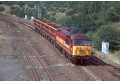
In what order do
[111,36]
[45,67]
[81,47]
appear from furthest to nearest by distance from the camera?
[111,36] → [81,47] → [45,67]

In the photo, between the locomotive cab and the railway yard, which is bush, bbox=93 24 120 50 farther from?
the locomotive cab

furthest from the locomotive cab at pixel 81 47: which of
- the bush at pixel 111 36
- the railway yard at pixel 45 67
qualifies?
the bush at pixel 111 36

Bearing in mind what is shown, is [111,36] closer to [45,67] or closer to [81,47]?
[81,47]

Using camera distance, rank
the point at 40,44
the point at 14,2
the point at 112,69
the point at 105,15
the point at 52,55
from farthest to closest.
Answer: the point at 14,2 → the point at 105,15 → the point at 40,44 → the point at 52,55 → the point at 112,69

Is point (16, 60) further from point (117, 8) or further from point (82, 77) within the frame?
point (117, 8)

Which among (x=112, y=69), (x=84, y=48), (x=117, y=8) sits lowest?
(x=112, y=69)

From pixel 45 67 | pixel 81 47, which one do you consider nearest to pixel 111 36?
pixel 81 47

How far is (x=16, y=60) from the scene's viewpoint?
22.2m

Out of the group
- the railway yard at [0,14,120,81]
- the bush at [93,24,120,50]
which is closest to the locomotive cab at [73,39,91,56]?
the railway yard at [0,14,120,81]

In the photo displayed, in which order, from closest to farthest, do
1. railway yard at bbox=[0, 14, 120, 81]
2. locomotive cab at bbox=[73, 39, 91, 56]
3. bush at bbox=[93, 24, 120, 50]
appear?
railway yard at bbox=[0, 14, 120, 81]
locomotive cab at bbox=[73, 39, 91, 56]
bush at bbox=[93, 24, 120, 50]

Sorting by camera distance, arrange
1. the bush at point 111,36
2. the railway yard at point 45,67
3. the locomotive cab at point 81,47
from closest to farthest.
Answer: the railway yard at point 45,67
the locomotive cab at point 81,47
the bush at point 111,36

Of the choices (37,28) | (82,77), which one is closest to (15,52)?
(82,77)

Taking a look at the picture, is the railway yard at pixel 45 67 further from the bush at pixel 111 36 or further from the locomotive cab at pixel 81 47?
the bush at pixel 111 36

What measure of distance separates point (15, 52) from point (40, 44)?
554cm
